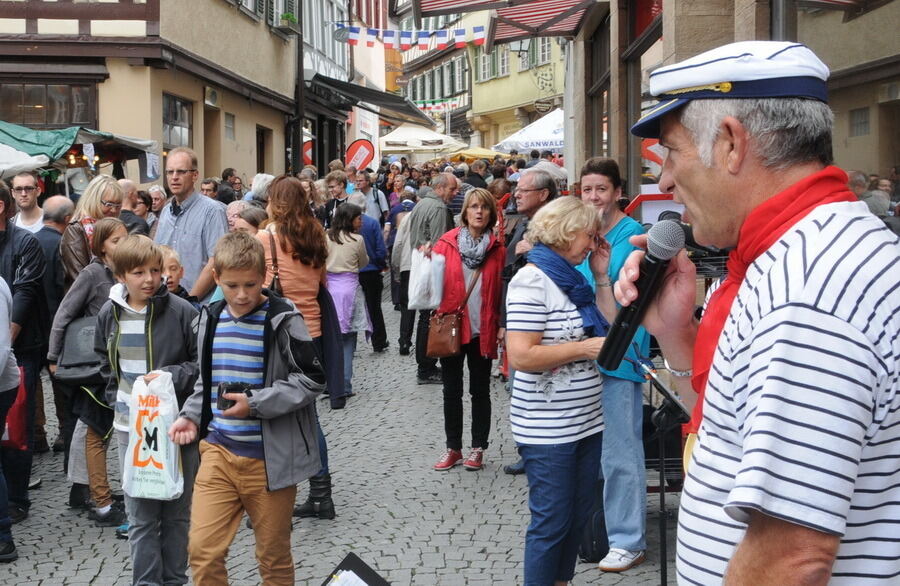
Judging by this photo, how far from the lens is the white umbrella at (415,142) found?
34.5 meters

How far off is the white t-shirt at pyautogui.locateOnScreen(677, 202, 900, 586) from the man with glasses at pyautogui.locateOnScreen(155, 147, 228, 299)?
604 cm

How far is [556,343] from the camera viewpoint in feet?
14.5

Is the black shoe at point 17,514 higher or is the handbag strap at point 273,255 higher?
the handbag strap at point 273,255

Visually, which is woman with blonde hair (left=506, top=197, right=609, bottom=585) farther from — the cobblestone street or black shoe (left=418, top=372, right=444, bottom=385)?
black shoe (left=418, top=372, right=444, bottom=385)

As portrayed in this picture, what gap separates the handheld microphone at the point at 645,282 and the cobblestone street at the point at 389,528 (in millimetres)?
3114

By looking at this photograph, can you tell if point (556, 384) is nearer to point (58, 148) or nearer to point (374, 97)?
point (58, 148)

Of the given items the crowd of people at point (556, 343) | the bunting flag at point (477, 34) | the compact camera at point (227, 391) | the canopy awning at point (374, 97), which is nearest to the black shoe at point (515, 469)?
the crowd of people at point (556, 343)

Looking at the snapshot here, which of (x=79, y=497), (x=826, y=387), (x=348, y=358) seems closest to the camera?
(x=826, y=387)

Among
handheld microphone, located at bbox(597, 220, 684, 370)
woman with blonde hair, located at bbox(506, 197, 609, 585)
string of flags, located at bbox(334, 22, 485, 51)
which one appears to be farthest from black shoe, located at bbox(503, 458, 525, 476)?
string of flags, located at bbox(334, 22, 485, 51)

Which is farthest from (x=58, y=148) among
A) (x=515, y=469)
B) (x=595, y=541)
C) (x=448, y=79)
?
(x=448, y=79)

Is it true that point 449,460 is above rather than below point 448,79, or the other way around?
below

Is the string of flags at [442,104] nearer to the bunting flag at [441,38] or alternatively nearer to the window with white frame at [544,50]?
the window with white frame at [544,50]

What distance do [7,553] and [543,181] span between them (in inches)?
161

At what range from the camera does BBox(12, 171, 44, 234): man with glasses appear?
875 centimetres
